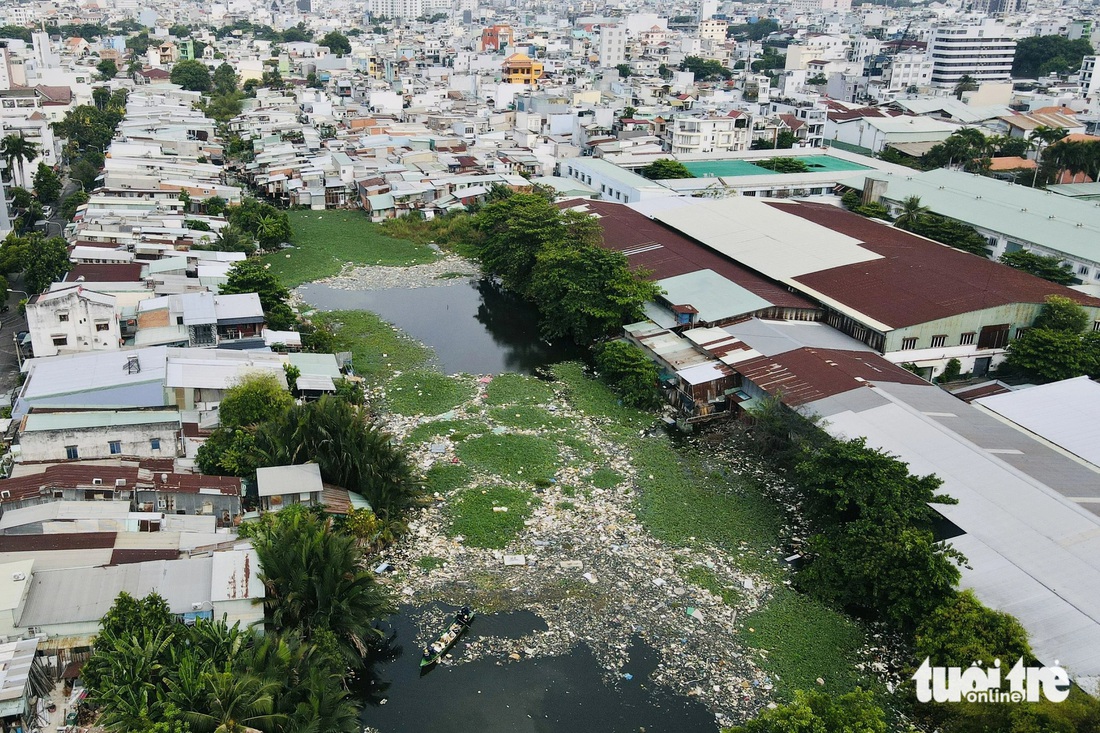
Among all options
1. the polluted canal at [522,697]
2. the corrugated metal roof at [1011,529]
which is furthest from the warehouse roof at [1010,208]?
the polluted canal at [522,697]

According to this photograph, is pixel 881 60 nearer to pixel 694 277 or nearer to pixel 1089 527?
pixel 694 277

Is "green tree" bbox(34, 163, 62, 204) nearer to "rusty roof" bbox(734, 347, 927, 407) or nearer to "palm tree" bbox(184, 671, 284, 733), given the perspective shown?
"rusty roof" bbox(734, 347, 927, 407)

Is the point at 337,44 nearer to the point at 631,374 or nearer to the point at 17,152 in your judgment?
the point at 17,152

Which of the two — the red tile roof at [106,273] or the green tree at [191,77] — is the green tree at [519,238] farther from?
A: the green tree at [191,77]

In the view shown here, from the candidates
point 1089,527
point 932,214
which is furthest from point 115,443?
point 932,214

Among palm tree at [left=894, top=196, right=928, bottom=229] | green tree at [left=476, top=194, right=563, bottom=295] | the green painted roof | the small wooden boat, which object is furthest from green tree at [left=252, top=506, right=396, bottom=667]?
palm tree at [left=894, top=196, right=928, bottom=229]

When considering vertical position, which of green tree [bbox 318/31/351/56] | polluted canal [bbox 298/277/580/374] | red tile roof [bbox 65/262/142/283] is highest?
green tree [bbox 318/31/351/56]

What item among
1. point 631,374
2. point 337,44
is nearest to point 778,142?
point 631,374

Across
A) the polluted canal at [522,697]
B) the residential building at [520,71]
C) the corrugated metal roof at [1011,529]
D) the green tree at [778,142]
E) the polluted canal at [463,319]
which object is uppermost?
the residential building at [520,71]
